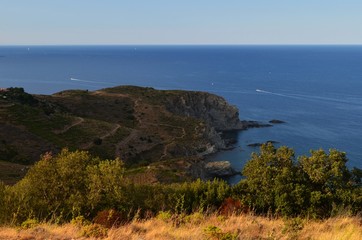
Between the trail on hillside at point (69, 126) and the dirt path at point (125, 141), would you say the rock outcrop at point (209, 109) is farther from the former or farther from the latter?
the trail on hillside at point (69, 126)

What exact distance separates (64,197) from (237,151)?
89448mm

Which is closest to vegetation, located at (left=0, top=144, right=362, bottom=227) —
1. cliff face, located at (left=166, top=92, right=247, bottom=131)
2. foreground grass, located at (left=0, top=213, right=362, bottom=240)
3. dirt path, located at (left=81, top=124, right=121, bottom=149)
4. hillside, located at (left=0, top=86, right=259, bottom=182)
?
foreground grass, located at (left=0, top=213, right=362, bottom=240)

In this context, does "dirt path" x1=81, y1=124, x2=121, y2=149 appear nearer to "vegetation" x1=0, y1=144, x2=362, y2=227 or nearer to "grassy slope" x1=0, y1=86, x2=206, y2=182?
"grassy slope" x1=0, y1=86, x2=206, y2=182

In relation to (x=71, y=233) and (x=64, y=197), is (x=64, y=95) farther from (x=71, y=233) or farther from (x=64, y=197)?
(x=71, y=233)

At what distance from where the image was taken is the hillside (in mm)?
72562

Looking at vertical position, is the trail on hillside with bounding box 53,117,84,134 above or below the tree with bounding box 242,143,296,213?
below

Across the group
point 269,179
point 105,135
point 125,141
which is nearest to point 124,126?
point 125,141

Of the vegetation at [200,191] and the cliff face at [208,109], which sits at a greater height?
the vegetation at [200,191]

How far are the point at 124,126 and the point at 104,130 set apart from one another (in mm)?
12585

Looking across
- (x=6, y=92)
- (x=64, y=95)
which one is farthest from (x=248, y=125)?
(x=6, y=92)

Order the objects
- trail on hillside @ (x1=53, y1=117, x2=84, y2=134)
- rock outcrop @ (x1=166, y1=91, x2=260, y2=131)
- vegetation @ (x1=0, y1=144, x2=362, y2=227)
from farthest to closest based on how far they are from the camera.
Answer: rock outcrop @ (x1=166, y1=91, x2=260, y2=131), trail on hillside @ (x1=53, y1=117, x2=84, y2=134), vegetation @ (x1=0, y1=144, x2=362, y2=227)

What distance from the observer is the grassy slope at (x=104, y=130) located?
7269 cm

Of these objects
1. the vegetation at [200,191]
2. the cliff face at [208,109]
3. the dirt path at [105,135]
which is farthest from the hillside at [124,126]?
the vegetation at [200,191]

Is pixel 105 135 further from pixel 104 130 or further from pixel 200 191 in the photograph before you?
pixel 200 191
